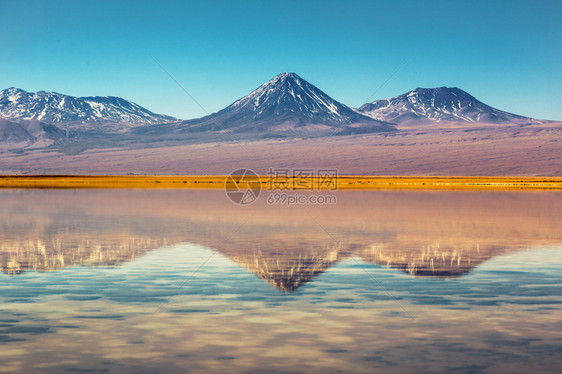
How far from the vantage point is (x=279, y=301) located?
37.0 feet

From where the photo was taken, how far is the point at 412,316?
1017 cm

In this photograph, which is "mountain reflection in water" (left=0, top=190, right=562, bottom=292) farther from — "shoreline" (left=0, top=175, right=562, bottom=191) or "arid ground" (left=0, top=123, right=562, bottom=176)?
"arid ground" (left=0, top=123, right=562, bottom=176)

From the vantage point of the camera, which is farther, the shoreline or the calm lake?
the shoreline

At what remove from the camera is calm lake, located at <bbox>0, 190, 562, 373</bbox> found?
8.05m

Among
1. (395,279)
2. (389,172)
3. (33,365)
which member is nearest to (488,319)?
(395,279)

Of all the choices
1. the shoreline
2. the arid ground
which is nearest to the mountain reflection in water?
the shoreline

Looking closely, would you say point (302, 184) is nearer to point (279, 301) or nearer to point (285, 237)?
point (285, 237)

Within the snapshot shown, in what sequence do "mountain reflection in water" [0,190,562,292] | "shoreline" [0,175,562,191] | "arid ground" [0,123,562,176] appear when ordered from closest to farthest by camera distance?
"mountain reflection in water" [0,190,562,292] < "shoreline" [0,175,562,191] < "arid ground" [0,123,562,176]

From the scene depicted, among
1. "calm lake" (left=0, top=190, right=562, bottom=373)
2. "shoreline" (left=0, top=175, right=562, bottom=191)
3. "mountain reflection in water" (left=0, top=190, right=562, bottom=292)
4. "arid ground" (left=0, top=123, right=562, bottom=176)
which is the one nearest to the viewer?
"calm lake" (left=0, top=190, right=562, bottom=373)

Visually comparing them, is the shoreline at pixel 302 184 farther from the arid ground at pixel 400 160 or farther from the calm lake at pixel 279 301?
the arid ground at pixel 400 160

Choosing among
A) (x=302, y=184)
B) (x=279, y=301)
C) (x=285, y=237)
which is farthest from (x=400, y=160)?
(x=279, y=301)

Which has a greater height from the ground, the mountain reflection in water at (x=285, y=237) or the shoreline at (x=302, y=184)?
the shoreline at (x=302, y=184)

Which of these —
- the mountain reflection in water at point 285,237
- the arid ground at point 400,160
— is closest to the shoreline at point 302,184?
the mountain reflection in water at point 285,237

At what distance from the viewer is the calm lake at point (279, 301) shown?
8055 mm
